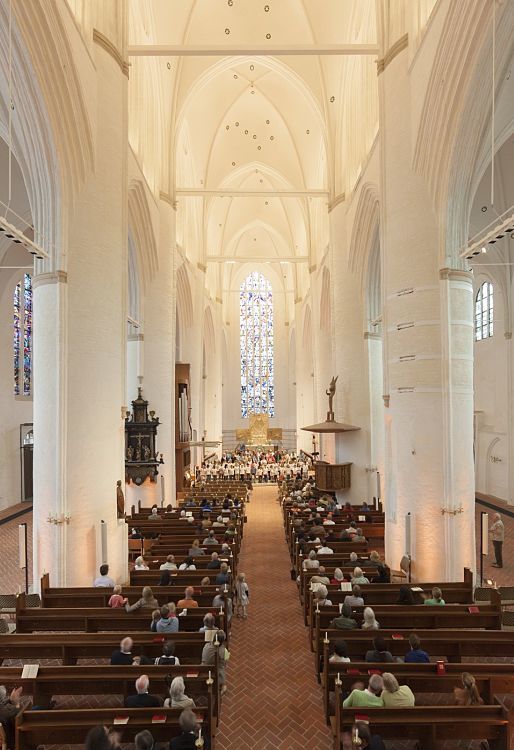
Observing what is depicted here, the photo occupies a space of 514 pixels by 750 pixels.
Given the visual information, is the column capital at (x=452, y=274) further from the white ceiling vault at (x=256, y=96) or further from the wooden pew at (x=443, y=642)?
the wooden pew at (x=443, y=642)

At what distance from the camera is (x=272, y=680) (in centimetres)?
804

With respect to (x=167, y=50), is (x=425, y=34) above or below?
below

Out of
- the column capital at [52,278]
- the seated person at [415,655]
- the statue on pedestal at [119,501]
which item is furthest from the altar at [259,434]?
the seated person at [415,655]

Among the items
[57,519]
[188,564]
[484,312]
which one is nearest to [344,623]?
[188,564]

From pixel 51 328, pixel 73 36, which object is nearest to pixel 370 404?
pixel 51 328

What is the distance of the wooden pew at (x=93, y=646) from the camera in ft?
24.4

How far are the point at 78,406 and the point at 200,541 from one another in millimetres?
4818

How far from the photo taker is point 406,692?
226 inches

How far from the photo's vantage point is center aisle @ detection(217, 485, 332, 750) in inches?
259

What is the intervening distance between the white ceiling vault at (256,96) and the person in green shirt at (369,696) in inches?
618

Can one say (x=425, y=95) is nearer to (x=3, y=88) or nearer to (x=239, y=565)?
(x=3, y=88)

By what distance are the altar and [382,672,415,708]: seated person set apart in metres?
39.4

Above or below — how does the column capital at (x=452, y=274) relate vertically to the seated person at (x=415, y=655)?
above

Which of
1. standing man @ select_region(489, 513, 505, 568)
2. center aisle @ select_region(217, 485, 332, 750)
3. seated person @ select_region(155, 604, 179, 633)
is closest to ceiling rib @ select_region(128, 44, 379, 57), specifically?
standing man @ select_region(489, 513, 505, 568)
